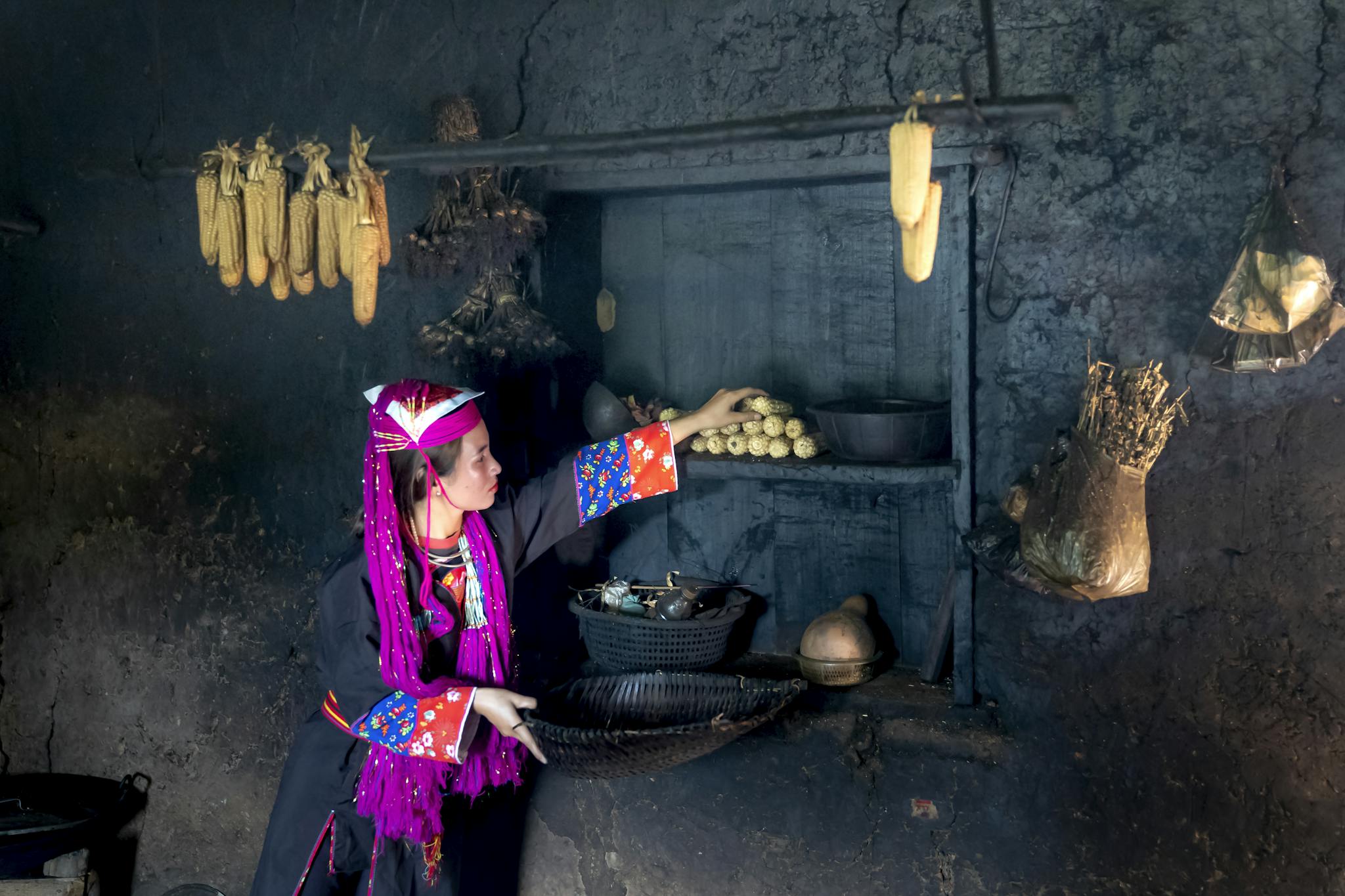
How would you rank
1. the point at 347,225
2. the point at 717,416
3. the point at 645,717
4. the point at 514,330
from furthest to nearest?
the point at 514,330 → the point at 717,416 → the point at 645,717 → the point at 347,225

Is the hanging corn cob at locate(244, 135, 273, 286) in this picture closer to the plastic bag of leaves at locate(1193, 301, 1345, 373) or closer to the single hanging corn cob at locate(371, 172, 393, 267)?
the single hanging corn cob at locate(371, 172, 393, 267)

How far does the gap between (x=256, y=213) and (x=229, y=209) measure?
11 cm

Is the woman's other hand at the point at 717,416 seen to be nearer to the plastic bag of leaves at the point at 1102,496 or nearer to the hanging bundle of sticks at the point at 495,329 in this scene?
the hanging bundle of sticks at the point at 495,329

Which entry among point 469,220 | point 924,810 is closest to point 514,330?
point 469,220

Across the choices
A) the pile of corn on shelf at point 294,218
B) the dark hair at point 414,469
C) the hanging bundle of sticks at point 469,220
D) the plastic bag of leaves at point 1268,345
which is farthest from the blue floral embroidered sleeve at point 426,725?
the plastic bag of leaves at point 1268,345

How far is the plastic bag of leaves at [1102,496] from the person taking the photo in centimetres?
254

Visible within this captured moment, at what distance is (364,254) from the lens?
2717mm

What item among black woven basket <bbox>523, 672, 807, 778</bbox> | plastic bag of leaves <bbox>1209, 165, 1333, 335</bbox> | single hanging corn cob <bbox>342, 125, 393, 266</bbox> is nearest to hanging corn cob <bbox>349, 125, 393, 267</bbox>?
single hanging corn cob <bbox>342, 125, 393, 266</bbox>

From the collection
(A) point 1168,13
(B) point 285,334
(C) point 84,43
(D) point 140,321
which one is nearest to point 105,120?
(C) point 84,43

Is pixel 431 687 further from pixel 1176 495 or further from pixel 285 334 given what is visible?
pixel 1176 495

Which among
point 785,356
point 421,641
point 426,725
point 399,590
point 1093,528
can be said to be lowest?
point 426,725

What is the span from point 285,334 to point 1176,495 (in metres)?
3.09

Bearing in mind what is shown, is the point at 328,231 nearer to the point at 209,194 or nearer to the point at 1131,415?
the point at 209,194

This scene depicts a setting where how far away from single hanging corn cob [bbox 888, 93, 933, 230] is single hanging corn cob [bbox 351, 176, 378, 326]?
137 cm
